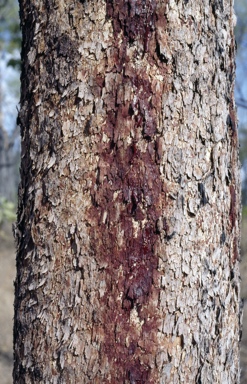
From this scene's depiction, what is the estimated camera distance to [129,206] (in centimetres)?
128

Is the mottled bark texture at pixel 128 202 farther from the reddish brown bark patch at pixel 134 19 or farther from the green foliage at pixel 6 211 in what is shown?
the green foliage at pixel 6 211

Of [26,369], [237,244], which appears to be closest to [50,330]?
[26,369]

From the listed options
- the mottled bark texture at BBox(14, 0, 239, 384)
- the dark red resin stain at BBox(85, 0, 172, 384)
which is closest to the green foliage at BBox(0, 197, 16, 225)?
the mottled bark texture at BBox(14, 0, 239, 384)

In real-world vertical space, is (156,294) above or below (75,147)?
below

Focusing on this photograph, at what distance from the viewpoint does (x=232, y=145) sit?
1.43m

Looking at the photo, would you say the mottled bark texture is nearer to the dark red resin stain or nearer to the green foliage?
the dark red resin stain

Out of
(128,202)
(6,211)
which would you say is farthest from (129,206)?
(6,211)

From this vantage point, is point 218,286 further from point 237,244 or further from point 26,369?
point 26,369

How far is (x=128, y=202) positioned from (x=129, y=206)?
10 mm

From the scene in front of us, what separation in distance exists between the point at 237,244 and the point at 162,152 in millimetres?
350

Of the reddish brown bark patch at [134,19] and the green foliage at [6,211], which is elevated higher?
the green foliage at [6,211]

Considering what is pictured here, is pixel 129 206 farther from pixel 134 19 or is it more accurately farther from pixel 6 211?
pixel 6 211

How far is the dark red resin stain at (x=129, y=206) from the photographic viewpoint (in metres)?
1.26

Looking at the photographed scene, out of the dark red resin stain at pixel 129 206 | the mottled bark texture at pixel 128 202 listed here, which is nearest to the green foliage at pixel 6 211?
the mottled bark texture at pixel 128 202
